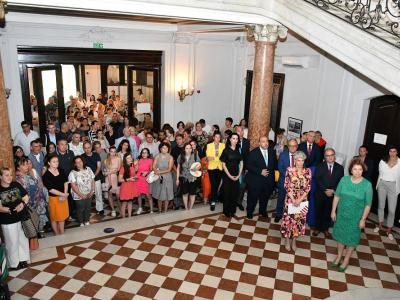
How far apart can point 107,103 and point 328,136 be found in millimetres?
8830

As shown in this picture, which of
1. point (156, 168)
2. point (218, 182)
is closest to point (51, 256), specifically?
point (156, 168)

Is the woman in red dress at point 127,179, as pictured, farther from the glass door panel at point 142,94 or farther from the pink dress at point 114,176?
the glass door panel at point 142,94

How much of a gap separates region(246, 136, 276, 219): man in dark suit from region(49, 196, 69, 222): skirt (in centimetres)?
342

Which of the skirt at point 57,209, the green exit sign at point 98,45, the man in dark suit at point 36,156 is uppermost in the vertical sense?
the green exit sign at point 98,45

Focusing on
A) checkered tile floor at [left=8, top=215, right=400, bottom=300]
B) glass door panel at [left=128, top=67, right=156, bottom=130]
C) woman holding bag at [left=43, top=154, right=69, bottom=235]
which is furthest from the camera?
glass door panel at [left=128, top=67, right=156, bottom=130]

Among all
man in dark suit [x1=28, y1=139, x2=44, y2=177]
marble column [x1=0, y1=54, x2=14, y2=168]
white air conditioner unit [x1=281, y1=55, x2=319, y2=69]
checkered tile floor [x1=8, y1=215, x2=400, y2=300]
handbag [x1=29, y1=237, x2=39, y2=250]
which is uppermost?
white air conditioner unit [x1=281, y1=55, x2=319, y2=69]

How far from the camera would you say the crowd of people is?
5.51 m

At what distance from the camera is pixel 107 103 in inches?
567

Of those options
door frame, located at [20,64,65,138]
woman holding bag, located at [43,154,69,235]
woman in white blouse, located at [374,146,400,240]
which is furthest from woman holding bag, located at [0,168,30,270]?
woman in white blouse, located at [374,146,400,240]

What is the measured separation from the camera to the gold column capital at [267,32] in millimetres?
7145

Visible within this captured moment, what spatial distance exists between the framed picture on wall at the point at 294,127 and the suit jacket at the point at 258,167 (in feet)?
9.33

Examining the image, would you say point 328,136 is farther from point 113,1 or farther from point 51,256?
point 51,256

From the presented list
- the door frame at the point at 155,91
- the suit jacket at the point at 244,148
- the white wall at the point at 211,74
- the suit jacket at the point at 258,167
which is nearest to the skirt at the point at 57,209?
the suit jacket at the point at 258,167

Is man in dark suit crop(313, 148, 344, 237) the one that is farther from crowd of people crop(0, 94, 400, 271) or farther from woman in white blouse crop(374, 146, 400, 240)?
woman in white blouse crop(374, 146, 400, 240)
